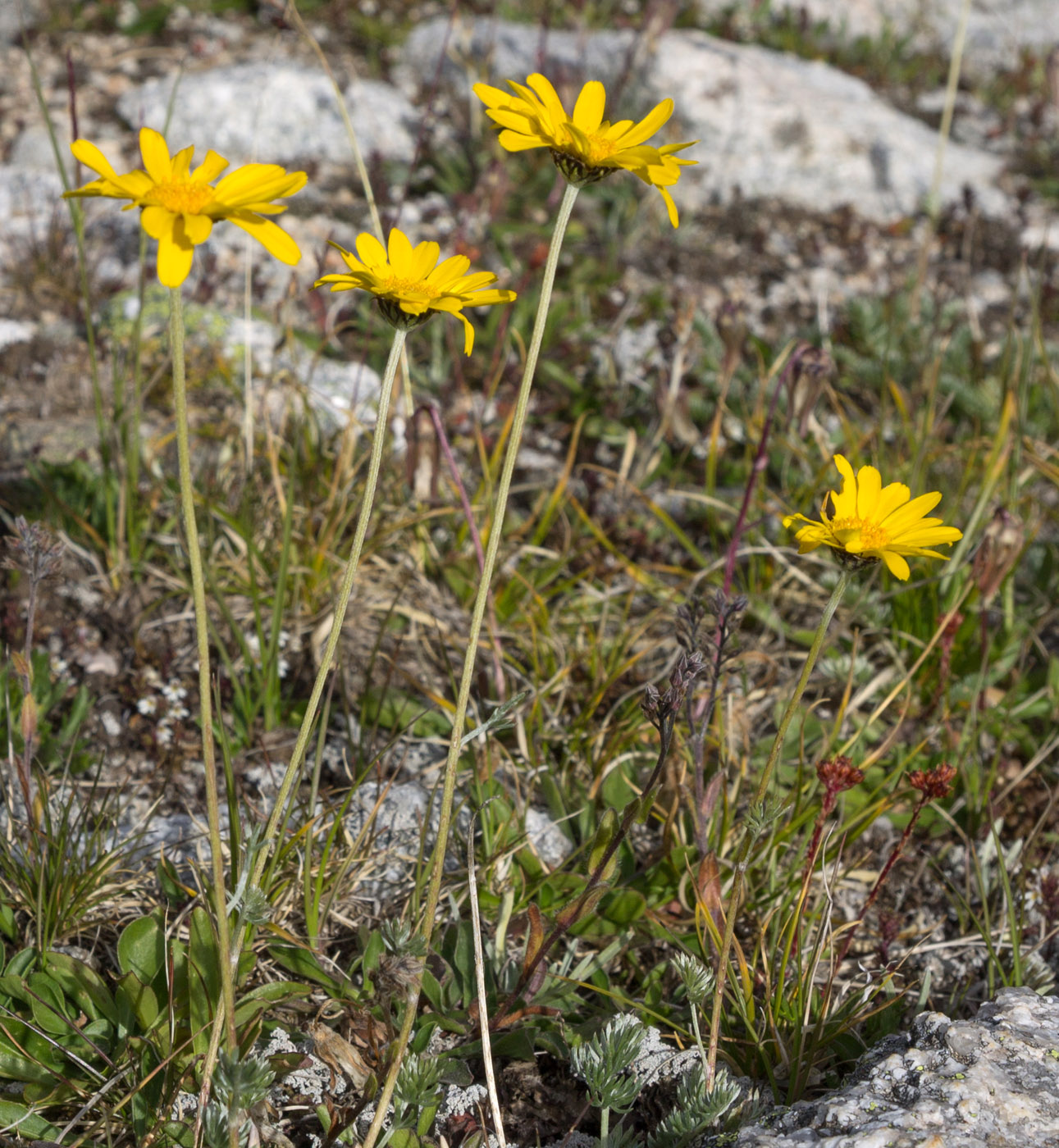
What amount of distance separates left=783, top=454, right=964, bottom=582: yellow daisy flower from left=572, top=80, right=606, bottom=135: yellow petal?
0.59m

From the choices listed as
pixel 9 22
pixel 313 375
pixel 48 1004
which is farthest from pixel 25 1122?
pixel 9 22

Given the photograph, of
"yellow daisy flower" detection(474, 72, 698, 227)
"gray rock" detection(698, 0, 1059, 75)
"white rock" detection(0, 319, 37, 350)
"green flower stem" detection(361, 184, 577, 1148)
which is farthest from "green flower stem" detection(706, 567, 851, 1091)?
"gray rock" detection(698, 0, 1059, 75)

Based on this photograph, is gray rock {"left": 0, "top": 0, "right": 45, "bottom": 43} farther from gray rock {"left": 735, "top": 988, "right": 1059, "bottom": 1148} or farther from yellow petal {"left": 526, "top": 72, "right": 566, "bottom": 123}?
gray rock {"left": 735, "top": 988, "right": 1059, "bottom": 1148}

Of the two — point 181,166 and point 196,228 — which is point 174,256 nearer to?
point 196,228

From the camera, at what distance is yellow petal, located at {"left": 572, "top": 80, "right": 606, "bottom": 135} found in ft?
4.66

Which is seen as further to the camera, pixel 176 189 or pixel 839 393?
pixel 839 393

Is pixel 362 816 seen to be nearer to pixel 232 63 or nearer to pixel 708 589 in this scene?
pixel 708 589

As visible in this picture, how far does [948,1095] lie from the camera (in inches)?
58.4

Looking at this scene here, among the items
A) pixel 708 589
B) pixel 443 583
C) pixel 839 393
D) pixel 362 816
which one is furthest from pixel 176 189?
pixel 839 393

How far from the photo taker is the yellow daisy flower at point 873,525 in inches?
55.1

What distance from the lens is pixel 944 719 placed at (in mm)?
2449

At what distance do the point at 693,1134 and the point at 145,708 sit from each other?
1.58m

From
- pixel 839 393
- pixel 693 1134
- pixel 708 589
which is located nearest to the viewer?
pixel 693 1134

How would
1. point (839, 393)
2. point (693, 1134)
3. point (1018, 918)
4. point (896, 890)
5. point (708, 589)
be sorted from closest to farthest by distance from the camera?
1. point (693, 1134)
2. point (1018, 918)
3. point (896, 890)
4. point (708, 589)
5. point (839, 393)
